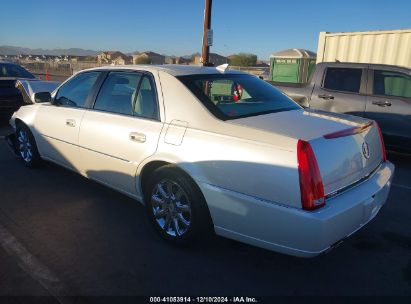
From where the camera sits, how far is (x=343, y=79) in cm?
677

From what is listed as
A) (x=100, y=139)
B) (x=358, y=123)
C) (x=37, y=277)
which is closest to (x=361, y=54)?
(x=358, y=123)

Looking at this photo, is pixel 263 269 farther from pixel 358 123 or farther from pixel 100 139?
pixel 100 139

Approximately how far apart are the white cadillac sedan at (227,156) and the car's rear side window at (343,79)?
10.7ft

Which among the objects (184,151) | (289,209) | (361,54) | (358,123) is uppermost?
(361,54)

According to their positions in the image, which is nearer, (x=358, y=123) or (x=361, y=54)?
(x=358, y=123)

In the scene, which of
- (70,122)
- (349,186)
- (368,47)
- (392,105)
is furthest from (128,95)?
(368,47)

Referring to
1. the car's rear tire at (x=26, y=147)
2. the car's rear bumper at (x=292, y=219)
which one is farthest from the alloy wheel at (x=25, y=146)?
the car's rear bumper at (x=292, y=219)

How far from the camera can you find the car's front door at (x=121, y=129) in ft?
11.2

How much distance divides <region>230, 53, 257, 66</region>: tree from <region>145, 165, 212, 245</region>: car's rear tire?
170ft

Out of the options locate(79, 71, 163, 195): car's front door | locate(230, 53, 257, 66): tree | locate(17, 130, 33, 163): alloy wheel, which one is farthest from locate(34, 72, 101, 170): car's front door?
locate(230, 53, 257, 66): tree

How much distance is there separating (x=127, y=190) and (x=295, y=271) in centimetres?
177

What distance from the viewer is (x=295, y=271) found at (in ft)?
9.82

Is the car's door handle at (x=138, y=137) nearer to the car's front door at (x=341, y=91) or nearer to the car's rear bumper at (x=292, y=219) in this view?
the car's rear bumper at (x=292, y=219)

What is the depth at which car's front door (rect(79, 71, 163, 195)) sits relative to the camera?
3408 mm
